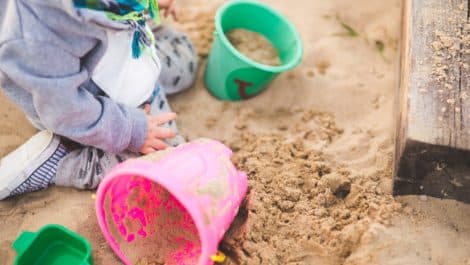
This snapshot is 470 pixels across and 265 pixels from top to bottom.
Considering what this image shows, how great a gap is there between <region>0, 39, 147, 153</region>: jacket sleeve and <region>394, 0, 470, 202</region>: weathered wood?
0.75 metres

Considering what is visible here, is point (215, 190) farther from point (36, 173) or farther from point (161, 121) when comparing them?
point (36, 173)

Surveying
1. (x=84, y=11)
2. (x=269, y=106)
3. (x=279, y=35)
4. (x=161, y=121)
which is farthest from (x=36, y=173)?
(x=279, y=35)

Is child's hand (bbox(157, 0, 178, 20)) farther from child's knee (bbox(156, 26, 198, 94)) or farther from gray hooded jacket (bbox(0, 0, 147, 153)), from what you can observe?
gray hooded jacket (bbox(0, 0, 147, 153))

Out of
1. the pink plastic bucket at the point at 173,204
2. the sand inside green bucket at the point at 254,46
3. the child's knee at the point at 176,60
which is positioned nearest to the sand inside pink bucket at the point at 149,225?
the pink plastic bucket at the point at 173,204

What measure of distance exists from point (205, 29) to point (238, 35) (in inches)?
6.2

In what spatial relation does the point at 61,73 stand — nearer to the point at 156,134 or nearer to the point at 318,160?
the point at 156,134

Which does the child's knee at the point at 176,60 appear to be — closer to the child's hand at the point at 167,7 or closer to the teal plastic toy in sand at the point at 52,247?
the child's hand at the point at 167,7

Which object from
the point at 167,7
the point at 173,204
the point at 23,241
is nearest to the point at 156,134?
the point at 173,204

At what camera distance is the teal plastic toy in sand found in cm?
154

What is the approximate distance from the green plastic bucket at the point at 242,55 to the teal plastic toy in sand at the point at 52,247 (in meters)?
0.76

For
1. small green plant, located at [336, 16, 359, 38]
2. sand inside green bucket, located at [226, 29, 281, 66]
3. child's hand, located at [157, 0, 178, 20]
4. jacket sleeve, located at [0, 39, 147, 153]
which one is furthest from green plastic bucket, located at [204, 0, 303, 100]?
jacket sleeve, located at [0, 39, 147, 153]

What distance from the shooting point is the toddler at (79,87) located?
1.34m

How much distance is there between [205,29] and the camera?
2268 mm

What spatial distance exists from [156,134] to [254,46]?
26.3 inches
